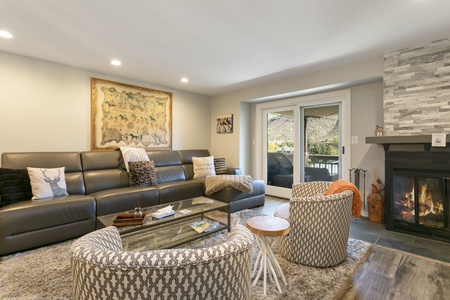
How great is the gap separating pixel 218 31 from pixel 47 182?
8.76ft

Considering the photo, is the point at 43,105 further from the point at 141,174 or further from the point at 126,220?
the point at 126,220

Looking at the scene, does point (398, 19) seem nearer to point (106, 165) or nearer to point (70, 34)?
point (70, 34)

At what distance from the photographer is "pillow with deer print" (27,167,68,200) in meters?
2.60

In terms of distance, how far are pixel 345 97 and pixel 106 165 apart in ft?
13.2

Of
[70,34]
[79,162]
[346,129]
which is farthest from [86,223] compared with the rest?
[346,129]

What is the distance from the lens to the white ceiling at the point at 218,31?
6.52 ft

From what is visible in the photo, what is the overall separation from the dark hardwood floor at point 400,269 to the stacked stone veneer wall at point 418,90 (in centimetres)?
133

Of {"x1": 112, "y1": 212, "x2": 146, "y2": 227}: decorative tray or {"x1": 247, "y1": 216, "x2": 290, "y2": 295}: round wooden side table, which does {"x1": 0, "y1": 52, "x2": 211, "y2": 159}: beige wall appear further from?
{"x1": 247, "y1": 216, "x2": 290, "y2": 295}: round wooden side table

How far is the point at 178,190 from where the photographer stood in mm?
3539

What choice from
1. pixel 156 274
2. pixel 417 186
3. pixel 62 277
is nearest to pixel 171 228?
pixel 62 277

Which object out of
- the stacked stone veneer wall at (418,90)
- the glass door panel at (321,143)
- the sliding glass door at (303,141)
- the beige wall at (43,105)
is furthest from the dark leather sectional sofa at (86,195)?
the stacked stone veneer wall at (418,90)

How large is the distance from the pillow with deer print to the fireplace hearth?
405 cm

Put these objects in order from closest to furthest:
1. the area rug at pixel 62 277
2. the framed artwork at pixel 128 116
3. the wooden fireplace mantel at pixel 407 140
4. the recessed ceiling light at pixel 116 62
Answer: the area rug at pixel 62 277
the wooden fireplace mantel at pixel 407 140
the recessed ceiling light at pixel 116 62
the framed artwork at pixel 128 116

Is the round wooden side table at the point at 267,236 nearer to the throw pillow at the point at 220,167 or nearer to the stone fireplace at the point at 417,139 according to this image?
the stone fireplace at the point at 417,139
